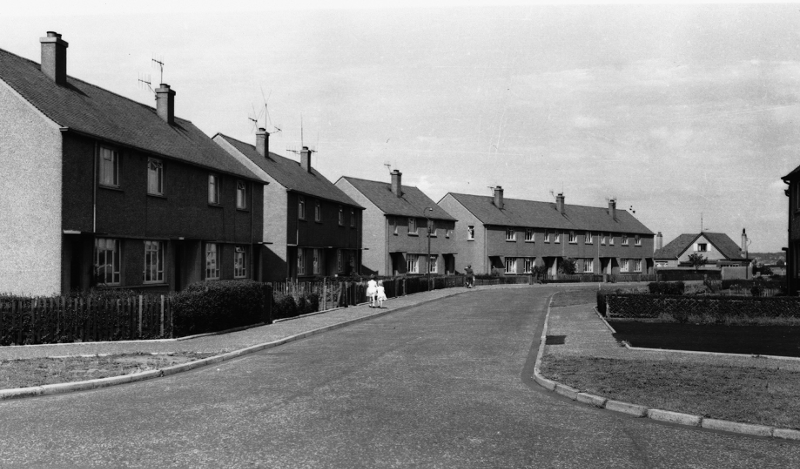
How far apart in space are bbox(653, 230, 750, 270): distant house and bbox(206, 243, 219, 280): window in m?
84.9

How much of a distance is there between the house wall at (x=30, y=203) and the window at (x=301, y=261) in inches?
843

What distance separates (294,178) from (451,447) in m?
38.4

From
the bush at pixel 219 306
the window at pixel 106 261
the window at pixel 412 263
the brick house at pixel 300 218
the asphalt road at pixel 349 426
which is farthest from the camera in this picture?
the window at pixel 412 263

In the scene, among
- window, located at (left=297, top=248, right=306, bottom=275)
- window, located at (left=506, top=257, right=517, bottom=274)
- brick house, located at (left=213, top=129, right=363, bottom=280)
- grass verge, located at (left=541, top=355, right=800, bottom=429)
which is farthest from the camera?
window, located at (left=506, top=257, right=517, bottom=274)

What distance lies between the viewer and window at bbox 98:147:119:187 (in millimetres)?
23698

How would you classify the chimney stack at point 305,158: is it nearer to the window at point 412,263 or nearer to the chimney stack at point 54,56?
the window at point 412,263

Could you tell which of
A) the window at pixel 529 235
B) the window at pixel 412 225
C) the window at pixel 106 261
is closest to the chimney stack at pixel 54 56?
the window at pixel 106 261

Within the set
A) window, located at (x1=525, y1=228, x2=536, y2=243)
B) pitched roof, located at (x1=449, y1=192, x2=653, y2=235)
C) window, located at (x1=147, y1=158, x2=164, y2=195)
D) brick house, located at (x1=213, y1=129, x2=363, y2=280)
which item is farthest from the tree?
window, located at (x1=147, y1=158, x2=164, y2=195)

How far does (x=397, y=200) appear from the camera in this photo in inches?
2566

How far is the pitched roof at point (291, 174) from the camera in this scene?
4134cm

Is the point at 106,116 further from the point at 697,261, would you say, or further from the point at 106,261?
the point at 697,261

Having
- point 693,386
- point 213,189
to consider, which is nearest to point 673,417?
point 693,386

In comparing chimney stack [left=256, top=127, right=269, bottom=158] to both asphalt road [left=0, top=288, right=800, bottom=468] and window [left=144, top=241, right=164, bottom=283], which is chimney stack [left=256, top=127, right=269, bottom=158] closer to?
window [left=144, top=241, right=164, bottom=283]

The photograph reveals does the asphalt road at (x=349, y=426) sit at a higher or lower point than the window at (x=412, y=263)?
lower
